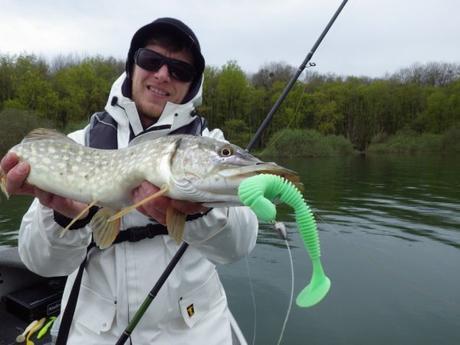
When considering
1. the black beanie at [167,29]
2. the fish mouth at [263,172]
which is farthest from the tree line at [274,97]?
the fish mouth at [263,172]

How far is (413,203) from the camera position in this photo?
1319 centimetres

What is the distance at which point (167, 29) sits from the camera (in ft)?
8.37

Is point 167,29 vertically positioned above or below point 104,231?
above

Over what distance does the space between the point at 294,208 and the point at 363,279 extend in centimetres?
581

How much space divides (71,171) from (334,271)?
5745 millimetres

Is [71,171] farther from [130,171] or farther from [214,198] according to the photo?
[214,198]

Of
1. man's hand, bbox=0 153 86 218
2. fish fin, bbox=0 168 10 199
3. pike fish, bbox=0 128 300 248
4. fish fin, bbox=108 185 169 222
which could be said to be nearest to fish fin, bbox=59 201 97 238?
pike fish, bbox=0 128 300 248

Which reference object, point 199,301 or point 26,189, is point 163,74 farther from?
point 199,301

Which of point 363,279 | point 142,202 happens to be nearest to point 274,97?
point 363,279

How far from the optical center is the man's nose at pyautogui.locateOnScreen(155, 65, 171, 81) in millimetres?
2438

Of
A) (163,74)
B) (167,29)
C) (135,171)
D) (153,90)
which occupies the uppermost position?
(167,29)

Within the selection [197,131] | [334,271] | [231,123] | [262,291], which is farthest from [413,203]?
[231,123]

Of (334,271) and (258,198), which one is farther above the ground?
(258,198)

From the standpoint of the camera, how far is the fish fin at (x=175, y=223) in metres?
1.83
